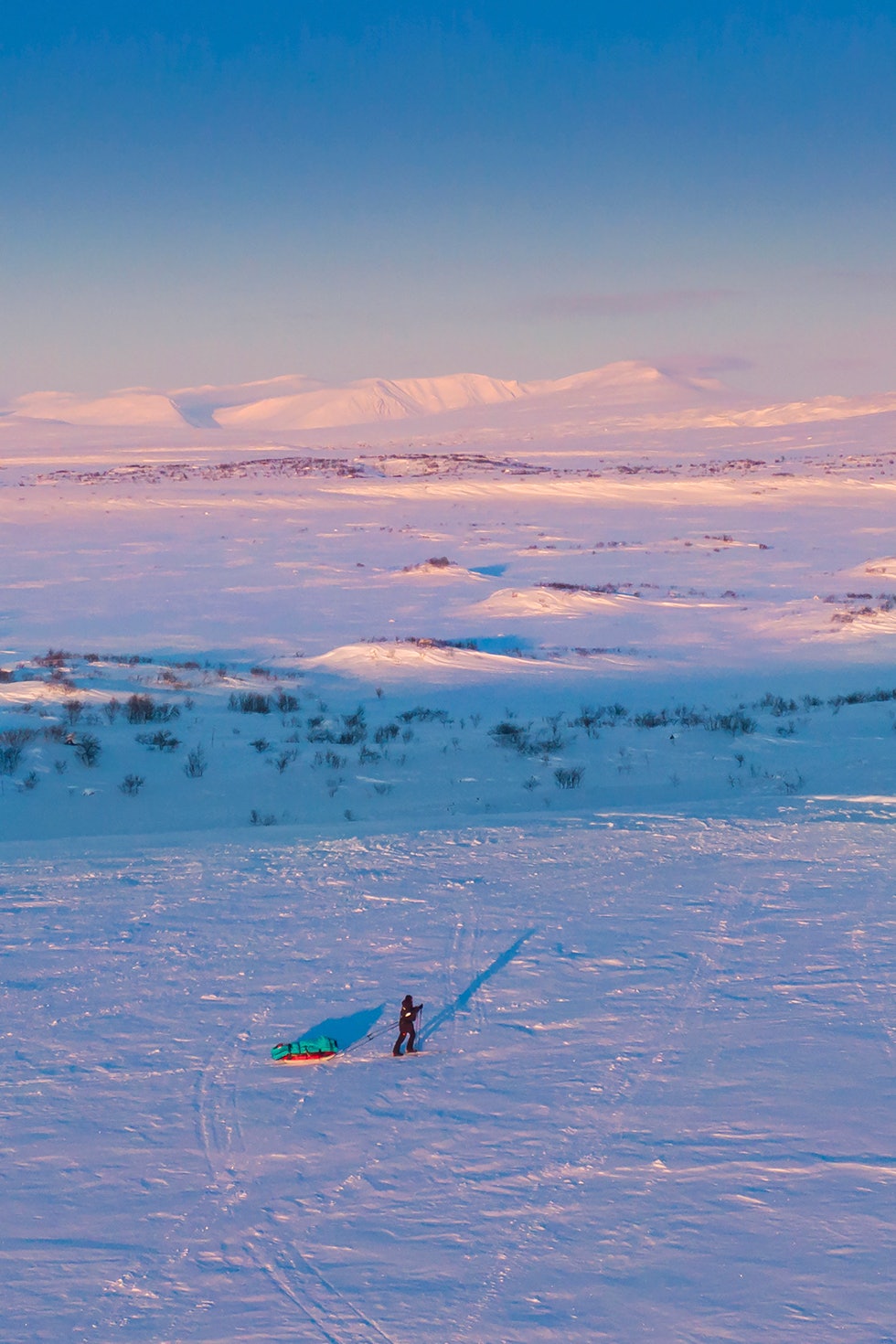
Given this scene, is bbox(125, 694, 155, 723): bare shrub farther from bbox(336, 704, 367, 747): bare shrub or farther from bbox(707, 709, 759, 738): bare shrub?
bbox(707, 709, 759, 738): bare shrub

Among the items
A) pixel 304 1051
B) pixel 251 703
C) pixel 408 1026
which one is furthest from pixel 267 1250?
pixel 251 703

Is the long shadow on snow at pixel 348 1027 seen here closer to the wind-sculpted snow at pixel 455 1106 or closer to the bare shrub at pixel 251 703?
the wind-sculpted snow at pixel 455 1106

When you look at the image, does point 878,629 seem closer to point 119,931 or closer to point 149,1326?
point 119,931

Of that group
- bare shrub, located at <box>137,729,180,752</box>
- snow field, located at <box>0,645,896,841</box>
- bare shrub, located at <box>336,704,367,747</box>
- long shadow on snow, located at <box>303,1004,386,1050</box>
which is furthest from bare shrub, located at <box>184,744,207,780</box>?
long shadow on snow, located at <box>303,1004,386,1050</box>

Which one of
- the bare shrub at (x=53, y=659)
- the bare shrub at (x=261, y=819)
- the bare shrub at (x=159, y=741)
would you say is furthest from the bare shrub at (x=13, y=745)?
the bare shrub at (x=53, y=659)

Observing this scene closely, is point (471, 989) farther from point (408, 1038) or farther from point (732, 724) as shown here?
point (732, 724)

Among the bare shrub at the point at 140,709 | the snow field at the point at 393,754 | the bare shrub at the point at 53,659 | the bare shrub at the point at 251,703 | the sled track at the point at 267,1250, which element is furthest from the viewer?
the bare shrub at the point at 53,659
